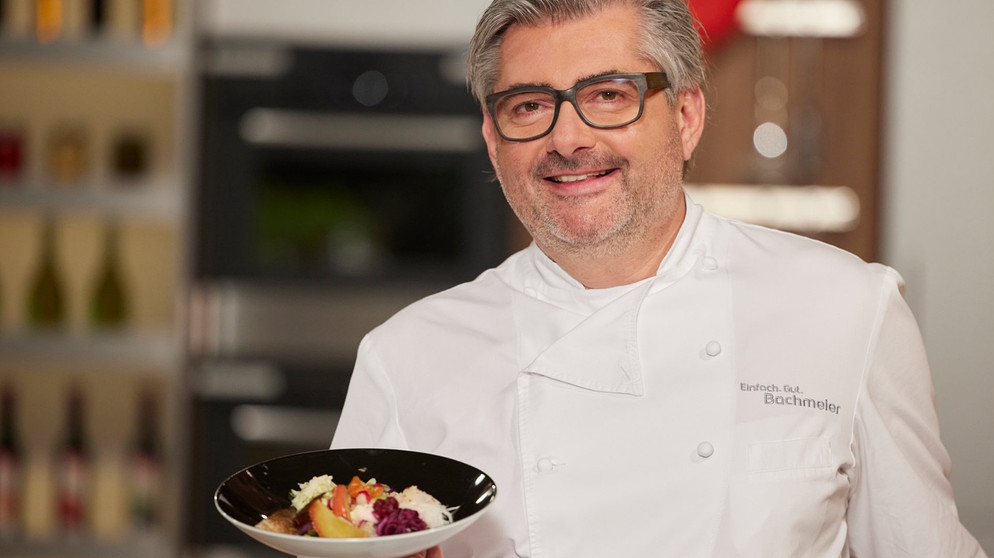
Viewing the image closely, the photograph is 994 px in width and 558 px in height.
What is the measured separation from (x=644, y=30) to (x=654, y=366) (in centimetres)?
38

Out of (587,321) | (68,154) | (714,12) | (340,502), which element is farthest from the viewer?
(68,154)

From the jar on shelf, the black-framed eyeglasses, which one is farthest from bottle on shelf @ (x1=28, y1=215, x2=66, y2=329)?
the black-framed eyeglasses

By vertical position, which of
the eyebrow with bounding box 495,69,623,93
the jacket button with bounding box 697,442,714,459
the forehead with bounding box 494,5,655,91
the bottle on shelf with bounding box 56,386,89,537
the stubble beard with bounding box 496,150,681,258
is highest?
the forehead with bounding box 494,5,655,91

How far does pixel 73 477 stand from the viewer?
8.32ft

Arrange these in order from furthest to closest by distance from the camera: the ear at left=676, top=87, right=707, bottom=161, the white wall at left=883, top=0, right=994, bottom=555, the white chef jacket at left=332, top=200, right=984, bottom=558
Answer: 1. the white wall at left=883, top=0, right=994, bottom=555
2. the ear at left=676, top=87, right=707, bottom=161
3. the white chef jacket at left=332, top=200, right=984, bottom=558

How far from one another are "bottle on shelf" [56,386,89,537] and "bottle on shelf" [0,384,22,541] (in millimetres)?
98

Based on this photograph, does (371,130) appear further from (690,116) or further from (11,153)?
(690,116)

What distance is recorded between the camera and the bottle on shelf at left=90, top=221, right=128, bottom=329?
2688 mm

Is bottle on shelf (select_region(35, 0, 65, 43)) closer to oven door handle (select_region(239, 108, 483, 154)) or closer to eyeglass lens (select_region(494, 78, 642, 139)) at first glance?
oven door handle (select_region(239, 108, 483, 154))

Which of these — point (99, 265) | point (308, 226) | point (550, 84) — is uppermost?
point (550, 84)

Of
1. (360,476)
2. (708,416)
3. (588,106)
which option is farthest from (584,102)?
(360,476)

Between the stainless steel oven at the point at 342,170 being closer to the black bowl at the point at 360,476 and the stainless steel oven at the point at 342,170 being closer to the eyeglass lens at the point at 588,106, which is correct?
the eyeglass lens at the point at 588,106

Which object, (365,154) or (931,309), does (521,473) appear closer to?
(365,154)

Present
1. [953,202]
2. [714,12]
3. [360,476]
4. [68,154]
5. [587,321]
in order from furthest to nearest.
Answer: [68,154] < [953,202] < [714,12] < [587,321] < [360,476]
